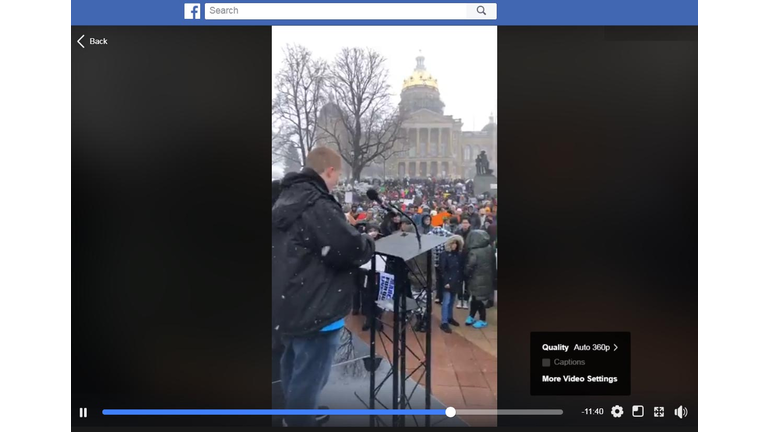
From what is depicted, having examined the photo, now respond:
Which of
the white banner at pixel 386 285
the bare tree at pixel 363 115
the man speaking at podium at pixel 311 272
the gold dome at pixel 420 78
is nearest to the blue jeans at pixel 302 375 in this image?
the man speaking at podium at pixel 311 272

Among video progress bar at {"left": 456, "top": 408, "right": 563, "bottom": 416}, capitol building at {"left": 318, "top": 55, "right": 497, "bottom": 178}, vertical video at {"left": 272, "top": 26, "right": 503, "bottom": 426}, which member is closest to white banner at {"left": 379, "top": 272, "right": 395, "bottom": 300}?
vertical video at {"left": 272, "top": 26, "right": 503, "bottom": 426}

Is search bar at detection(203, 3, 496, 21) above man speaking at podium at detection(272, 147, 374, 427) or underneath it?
above

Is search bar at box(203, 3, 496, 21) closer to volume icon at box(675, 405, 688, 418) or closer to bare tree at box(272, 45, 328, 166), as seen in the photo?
bare tree at box(272, 45, 328, 166)

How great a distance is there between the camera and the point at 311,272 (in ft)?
5.94

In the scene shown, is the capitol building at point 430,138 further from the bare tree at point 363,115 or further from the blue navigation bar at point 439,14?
the blue navigation bar at point 439,14

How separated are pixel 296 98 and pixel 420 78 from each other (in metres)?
0.58

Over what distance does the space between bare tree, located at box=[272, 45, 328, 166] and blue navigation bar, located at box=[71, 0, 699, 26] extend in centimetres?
18

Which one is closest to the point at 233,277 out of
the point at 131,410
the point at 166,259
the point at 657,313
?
the point at 166,259

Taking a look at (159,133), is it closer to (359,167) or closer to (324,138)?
(324,138)

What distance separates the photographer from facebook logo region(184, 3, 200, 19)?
1.76m

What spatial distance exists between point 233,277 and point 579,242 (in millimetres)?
1619

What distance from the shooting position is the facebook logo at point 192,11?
176 cm

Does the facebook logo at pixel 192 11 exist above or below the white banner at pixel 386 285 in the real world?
above

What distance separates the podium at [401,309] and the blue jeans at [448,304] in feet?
0.22
